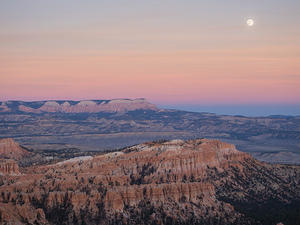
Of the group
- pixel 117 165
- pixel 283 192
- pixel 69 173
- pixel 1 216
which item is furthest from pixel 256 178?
pixel 1 216

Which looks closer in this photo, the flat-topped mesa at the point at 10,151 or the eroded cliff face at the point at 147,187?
the eroded cliff face at the point at 147,187

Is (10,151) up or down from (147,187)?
down

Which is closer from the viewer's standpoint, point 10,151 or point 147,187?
point 147,187

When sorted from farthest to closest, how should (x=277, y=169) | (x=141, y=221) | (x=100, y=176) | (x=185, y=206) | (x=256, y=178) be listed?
(x=277, y=169) → (x=256, y=178) → (x=100, y=176) → (x=185, y=206) → (x=141, y=221)

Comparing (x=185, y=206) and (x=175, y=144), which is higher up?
(x=175, y=144)

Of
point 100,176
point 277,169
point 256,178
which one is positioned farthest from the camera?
point 277,169

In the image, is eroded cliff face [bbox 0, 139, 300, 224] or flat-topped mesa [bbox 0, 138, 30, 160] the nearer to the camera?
eroded cliff face [bbox 0, 139, 300, 224]

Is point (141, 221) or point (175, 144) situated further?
point (175, 144)

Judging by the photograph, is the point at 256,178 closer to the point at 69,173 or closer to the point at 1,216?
the point at 69,173
